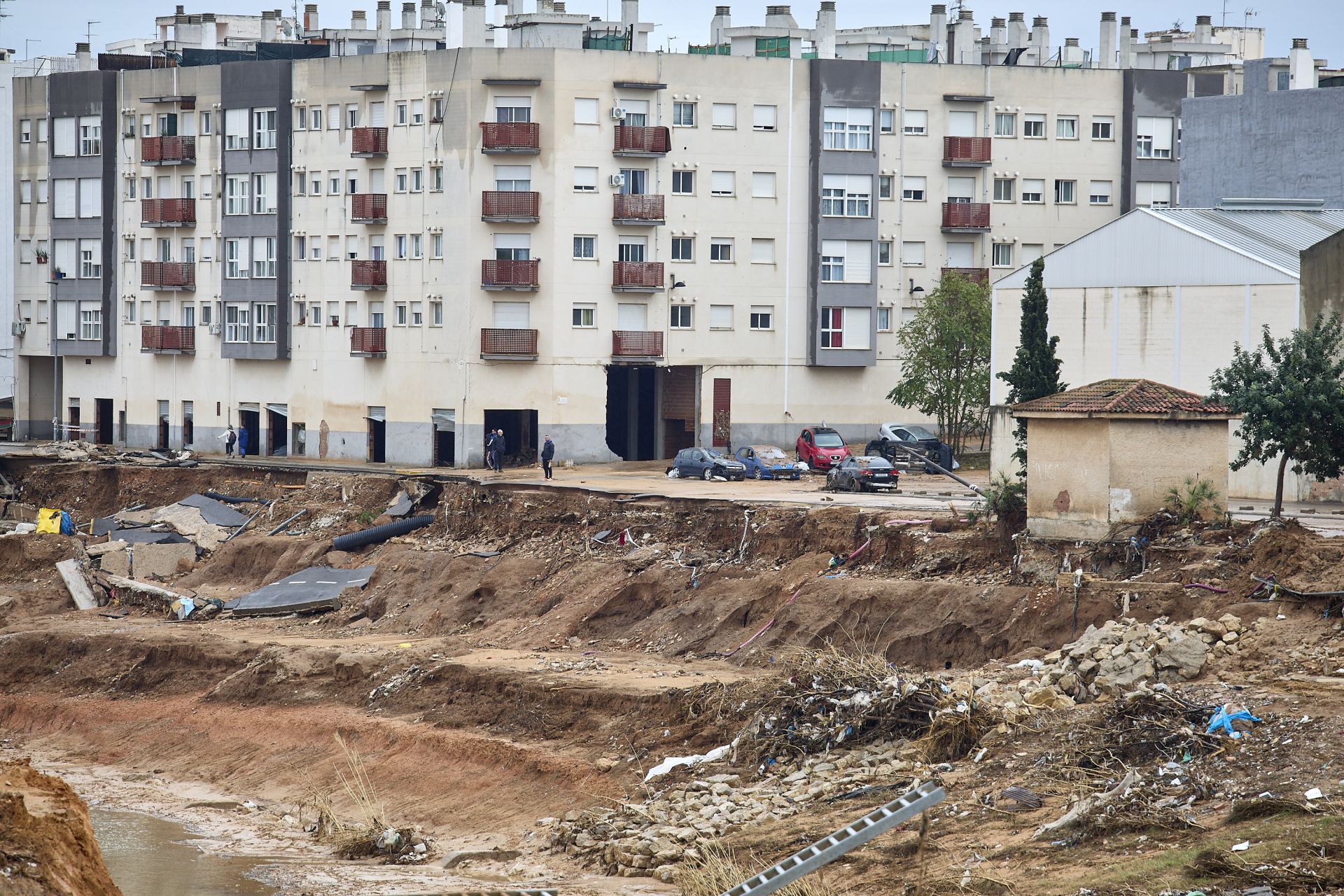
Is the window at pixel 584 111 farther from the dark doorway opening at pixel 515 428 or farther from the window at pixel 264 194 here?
the window at pixel 264 194

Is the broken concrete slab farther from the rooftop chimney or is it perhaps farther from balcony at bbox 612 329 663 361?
the rooftop chimney

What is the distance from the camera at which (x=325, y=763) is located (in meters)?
32.0

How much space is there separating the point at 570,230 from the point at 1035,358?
2522 centimetres

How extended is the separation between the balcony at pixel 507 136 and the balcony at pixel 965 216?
18.0m

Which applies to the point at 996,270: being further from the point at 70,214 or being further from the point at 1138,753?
the point at 1138,753

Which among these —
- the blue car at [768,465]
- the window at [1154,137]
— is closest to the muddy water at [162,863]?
the blue car at [768,465]

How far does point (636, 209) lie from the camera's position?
66.0 m

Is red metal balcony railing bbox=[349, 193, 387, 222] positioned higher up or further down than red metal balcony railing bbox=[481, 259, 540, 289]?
higher up

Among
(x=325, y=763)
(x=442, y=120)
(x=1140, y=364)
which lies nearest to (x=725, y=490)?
(x=1140, y=364)

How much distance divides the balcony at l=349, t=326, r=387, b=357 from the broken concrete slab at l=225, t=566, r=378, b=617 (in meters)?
20.5

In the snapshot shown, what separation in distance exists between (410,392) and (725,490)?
841 inches

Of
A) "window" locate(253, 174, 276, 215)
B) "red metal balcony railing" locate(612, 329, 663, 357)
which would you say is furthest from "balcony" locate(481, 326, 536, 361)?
"window" locate(253, 174, 276, 215)

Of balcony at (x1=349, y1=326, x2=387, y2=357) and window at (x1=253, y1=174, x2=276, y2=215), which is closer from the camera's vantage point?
balcony at (x1=349, y1=326, x2=387, y2=357)

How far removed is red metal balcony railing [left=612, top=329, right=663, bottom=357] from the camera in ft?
217
